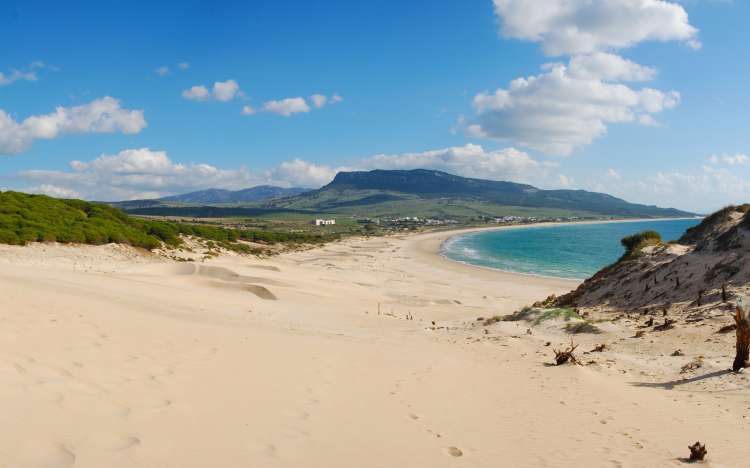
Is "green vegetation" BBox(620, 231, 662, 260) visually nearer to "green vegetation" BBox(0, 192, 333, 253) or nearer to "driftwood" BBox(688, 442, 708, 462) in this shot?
"driftwood" BBox(688, 442, 708, 462)

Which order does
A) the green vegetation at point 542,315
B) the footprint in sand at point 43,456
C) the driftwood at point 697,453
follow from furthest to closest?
the green vegetation at point 542,315 → the driftwood at point 697,453 → the footprint in sand at point 43,456

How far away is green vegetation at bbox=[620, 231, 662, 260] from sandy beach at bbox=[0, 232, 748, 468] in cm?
1381

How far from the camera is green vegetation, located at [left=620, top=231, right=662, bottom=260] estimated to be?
2789 centimetres

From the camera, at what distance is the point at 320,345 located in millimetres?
13680

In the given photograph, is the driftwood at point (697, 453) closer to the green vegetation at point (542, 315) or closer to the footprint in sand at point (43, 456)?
the footprint in sand at point (43, 456)

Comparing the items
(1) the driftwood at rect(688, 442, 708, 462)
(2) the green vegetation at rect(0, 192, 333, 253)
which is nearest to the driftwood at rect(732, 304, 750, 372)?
(1) the driftwood at rect(688, 442, 708, 462)

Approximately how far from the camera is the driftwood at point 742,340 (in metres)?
10.3

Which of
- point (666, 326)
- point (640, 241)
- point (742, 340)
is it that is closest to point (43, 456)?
point (742, 340)

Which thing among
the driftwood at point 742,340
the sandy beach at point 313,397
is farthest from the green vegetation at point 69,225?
the driftwood at point 742,340

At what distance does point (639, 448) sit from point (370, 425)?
4209 millimetres

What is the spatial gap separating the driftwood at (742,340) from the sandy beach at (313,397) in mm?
462

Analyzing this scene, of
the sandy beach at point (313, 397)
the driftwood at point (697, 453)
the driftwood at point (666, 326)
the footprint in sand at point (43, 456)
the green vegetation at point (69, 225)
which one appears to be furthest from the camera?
the green vegetation at point (69, 225)

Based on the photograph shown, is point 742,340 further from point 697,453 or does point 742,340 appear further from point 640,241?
point 640,241

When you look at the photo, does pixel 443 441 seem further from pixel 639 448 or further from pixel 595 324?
pixel 595 324
